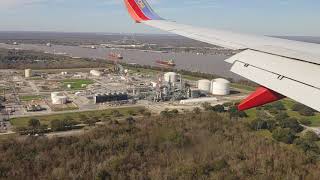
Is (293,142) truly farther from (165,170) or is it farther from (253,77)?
(253,77)

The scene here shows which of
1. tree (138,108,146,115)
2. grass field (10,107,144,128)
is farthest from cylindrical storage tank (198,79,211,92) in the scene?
tree (138,108,146,115)

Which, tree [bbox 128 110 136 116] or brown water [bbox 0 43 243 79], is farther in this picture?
brown water [bbox 0 43 243 79]

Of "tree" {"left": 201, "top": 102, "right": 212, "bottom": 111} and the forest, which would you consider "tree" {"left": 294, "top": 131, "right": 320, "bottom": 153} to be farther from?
"tree" {"left": 201, "top": 102, "right": 212, "bottom": 111}

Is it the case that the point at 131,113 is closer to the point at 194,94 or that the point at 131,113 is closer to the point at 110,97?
the point at 110,97

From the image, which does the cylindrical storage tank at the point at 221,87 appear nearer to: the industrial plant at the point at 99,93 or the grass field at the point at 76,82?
the industrial plant at the point at 99,93

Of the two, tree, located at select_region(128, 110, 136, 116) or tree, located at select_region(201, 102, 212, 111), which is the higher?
tree, located at select_region(201, 102, 212, 111)

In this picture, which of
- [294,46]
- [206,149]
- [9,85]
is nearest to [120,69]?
[9,85]
